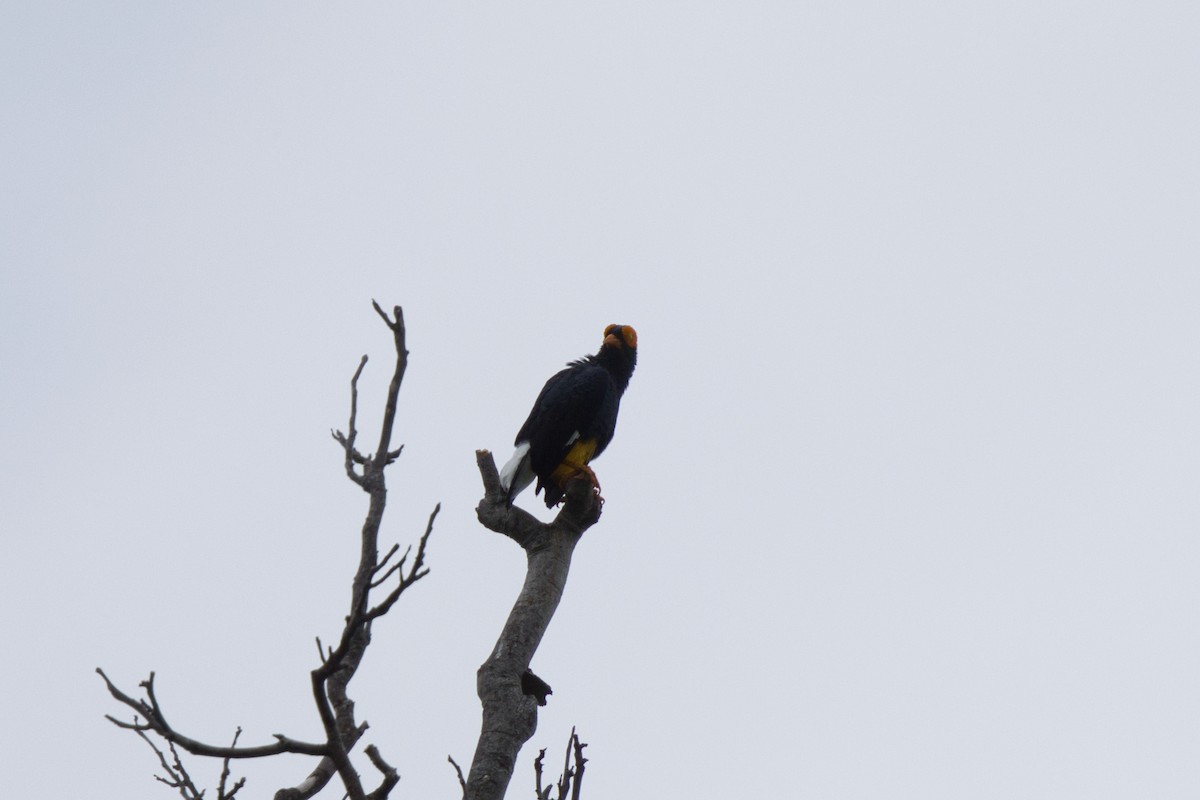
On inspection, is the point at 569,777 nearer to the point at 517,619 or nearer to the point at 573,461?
the point at 517,619

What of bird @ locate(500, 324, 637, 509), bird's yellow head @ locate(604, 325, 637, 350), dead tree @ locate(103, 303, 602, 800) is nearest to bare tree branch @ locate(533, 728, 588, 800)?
dead tree @ locate(103, 303, 602, 800)

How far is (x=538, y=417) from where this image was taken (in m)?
5.88

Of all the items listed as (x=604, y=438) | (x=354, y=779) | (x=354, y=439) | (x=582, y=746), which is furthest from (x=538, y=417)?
(x=354, y=779)

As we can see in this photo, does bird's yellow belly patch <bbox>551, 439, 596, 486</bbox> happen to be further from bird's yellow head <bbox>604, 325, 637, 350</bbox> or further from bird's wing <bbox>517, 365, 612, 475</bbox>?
bird's yellow head <bbox>604, 325, 637, 350</bbox>

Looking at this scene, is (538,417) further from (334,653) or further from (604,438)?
(334,653)

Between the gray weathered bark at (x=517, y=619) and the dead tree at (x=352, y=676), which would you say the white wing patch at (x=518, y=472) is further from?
the dead tree at (x=352, y=676)

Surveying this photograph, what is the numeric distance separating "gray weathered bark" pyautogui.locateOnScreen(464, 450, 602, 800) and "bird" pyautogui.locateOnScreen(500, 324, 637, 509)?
153 centimetres

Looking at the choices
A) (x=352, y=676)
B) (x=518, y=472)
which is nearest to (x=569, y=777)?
(x=352, y=676)

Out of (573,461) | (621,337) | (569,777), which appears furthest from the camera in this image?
(621,337)

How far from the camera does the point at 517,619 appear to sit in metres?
3.26

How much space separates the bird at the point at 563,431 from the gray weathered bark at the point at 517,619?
1.53 metres

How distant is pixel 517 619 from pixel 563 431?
2.57 metres

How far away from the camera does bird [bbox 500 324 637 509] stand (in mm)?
5711

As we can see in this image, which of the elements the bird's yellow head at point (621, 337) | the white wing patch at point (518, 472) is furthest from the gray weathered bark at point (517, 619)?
the bird's yellow head at point (621, 337)
